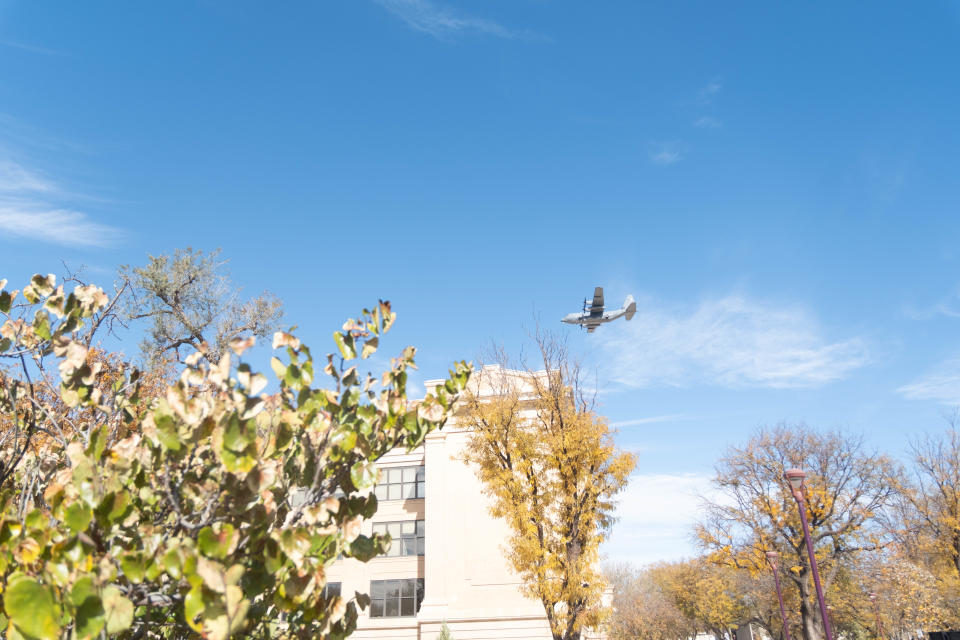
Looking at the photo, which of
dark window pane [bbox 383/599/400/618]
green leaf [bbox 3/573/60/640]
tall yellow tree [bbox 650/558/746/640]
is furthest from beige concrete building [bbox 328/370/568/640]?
green leaf [bbox 3/573/60/640]

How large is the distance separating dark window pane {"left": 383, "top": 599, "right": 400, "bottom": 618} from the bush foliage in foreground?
3160 cm

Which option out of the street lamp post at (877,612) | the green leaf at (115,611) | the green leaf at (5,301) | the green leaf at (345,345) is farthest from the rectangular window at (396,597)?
the green leaf at (115,611)

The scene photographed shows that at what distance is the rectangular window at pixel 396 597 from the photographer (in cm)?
3284

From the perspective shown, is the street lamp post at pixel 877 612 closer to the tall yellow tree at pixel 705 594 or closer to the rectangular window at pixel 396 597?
the tall yellow tree at pixel 705 594

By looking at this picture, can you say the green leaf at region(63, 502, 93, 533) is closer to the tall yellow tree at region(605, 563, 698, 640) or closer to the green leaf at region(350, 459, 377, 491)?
the green leaf at region(350, 459, 377, 491)

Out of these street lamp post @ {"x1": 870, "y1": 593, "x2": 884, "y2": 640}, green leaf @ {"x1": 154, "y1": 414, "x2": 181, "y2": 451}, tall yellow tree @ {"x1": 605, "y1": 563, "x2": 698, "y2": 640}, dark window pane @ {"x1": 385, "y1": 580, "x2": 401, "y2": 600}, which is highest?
green leaf @ {"x1": 154, "y1": 414, "x2": 181, "y2": 451}

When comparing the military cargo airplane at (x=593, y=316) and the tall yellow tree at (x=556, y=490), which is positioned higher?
the military cargo airplane at (x=593, y=316)

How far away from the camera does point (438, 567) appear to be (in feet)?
106

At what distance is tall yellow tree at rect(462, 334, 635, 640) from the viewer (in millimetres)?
17734

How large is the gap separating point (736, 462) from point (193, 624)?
36520mm

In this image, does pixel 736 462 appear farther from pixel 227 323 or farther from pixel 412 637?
pixel 227 323

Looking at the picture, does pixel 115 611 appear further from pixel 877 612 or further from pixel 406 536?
pixel 877 612

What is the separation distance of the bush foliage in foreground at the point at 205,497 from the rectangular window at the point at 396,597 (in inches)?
1236

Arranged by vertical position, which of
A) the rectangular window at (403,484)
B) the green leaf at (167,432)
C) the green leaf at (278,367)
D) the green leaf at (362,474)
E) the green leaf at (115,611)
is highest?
the rectangular window at (403,484)
